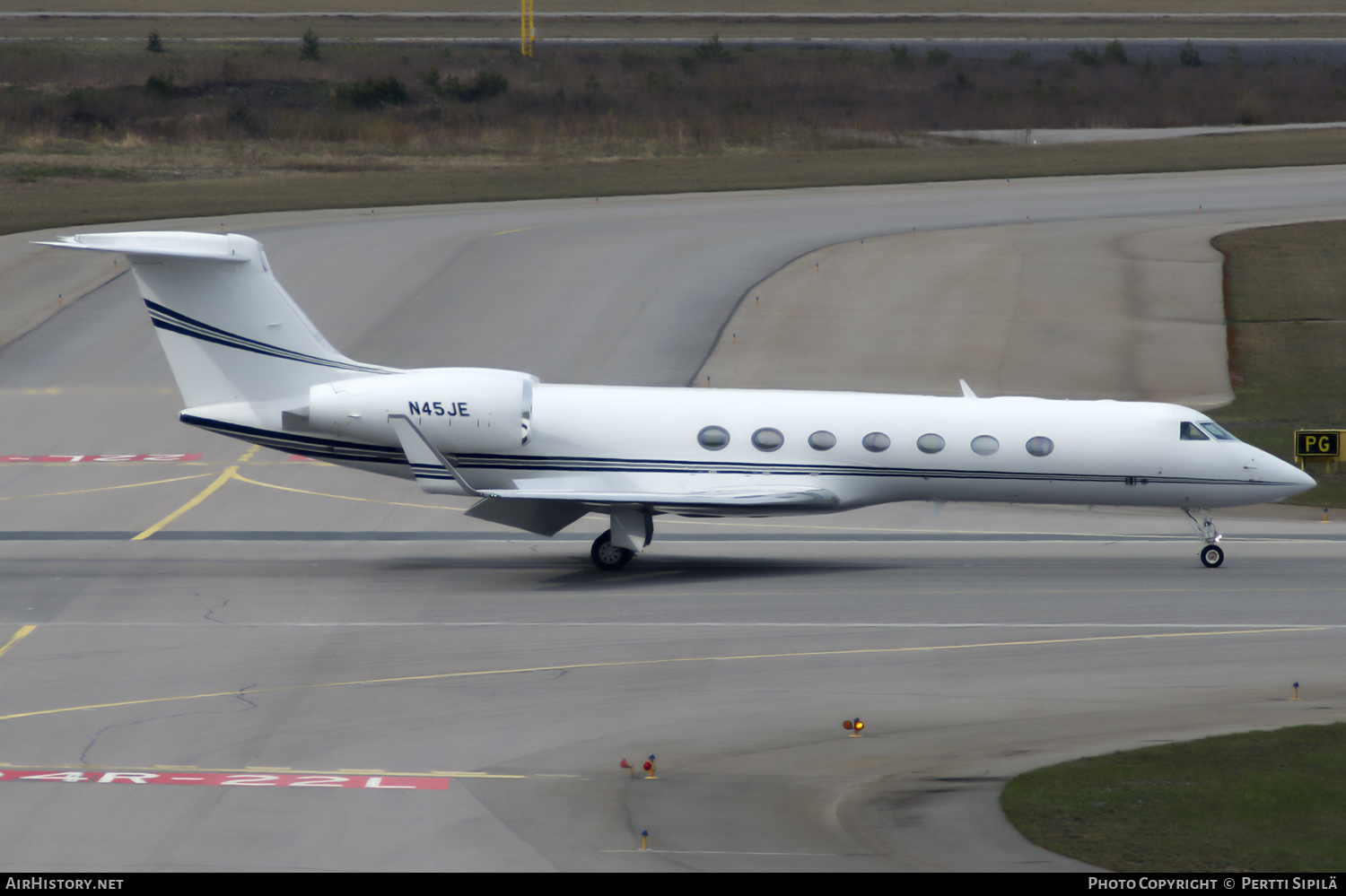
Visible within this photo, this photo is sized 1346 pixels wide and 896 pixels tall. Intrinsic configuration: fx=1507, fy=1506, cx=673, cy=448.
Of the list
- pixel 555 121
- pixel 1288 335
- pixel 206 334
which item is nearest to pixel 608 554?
pixel 206 334

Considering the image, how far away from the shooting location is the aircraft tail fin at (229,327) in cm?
2559

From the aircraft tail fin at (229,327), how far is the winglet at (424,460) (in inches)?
77.6

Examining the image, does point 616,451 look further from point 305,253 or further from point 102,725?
point 305,253

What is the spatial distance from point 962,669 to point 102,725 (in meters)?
11.0

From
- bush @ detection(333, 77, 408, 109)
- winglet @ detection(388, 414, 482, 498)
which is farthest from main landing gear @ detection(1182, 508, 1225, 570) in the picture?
bush @ detection(333, 77, 408, 109)

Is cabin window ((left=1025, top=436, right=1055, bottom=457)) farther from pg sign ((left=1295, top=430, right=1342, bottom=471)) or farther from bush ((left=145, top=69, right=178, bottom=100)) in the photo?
bush ((left=145, top=69, right=178, bottom=100))

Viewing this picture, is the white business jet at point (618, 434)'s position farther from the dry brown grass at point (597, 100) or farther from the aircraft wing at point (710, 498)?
the dry brown grass at point (597, 100)

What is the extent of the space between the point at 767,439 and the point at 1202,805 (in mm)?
12042

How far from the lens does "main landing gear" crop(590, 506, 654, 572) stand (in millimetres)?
25688

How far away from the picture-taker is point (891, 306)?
47.8 metres

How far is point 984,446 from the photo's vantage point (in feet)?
85.0

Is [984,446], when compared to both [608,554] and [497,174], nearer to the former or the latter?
[608,554]
